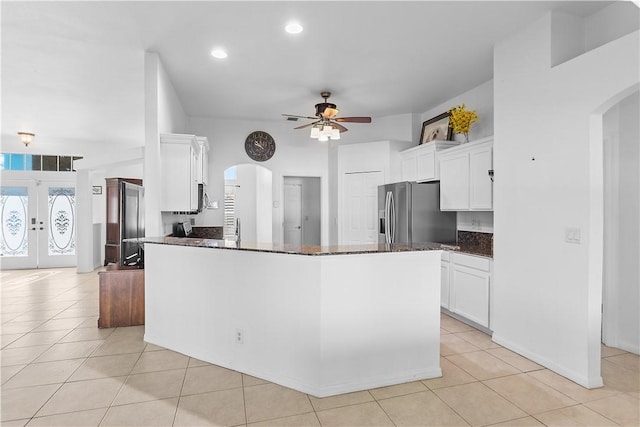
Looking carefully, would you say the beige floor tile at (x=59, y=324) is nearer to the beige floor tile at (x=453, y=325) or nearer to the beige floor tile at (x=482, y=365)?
the beige floor tile at (x=482, y=365)

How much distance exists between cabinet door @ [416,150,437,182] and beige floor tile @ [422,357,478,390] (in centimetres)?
267

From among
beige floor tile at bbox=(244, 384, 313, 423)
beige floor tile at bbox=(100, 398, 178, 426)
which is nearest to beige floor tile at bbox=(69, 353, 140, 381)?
beige floor tile at bbox=(100, 398, 178, 426)

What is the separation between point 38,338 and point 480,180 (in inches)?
193

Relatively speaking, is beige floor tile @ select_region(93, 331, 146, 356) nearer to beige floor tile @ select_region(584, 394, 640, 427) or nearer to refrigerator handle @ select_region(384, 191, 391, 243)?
refrigerator handle @ select_region(384, 191, 391, 243)

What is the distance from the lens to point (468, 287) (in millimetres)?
3861

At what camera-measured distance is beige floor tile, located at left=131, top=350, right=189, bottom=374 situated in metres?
2.83

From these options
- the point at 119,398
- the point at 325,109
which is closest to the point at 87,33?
the point at 325,109

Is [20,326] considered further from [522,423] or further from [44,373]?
[522,423]

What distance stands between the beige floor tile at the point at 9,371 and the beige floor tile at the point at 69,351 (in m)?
0.14

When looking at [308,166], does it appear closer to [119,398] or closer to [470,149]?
[470,149]

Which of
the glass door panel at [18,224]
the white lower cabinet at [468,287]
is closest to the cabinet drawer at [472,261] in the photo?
the white lower cabinet at [468,287]

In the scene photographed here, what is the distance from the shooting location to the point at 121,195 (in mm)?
3627

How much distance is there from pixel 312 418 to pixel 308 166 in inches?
193

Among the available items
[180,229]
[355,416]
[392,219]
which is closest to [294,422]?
[355,416]
